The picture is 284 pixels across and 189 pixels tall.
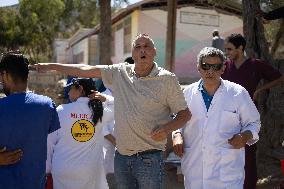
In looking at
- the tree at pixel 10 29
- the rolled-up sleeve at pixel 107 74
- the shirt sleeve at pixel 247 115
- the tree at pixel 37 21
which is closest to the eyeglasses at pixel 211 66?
the shirt sleeve at pixel 247 115

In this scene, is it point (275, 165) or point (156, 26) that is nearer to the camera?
point (275, 165)

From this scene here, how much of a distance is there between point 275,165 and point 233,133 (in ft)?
11.4

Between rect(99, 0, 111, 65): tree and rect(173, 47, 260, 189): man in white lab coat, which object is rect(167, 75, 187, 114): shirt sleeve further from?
rect(99, 0, 111, 65): tree

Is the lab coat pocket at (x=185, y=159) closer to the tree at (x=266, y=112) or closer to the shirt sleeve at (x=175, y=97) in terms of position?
the shirt sleeve at (x=175, y=97)

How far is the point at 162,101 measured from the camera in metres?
3.54

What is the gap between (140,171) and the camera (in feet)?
11.7

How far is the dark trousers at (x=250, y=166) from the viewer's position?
4.99 meters

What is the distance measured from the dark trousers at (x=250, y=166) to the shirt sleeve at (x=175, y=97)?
1.70 meters

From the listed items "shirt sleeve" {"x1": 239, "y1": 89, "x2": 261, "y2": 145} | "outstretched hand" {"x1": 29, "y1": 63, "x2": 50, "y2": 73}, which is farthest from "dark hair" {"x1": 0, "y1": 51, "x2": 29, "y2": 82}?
"shirt sleeve" {"x1": 239, "y1": 89, "x2": 261, "y2": 145}

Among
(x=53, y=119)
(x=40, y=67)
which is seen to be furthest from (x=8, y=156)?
(x=40, y=67)

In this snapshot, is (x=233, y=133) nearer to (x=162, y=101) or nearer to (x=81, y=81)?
(x=162, y=101)

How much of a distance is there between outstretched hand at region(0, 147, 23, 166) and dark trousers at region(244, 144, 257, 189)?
272 centimetres

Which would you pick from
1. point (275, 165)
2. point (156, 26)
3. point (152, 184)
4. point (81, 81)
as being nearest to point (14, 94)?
point (152, 184)

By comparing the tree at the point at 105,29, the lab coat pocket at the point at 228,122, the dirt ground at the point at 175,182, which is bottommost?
the dirt ground at the point at 175,182
